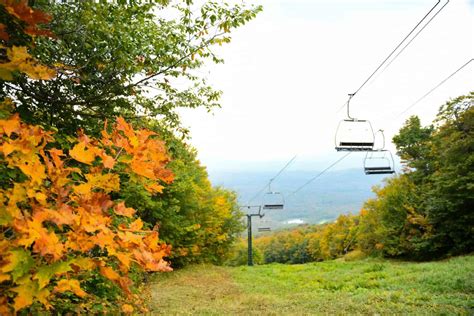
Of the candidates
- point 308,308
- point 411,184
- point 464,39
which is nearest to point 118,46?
point 308,308

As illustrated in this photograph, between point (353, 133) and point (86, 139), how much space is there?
9.97 meters

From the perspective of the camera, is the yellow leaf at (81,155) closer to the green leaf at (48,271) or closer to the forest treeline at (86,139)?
the forest treeline at (86,139)

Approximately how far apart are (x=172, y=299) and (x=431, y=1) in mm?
10015

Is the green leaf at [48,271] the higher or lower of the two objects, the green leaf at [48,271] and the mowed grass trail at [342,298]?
the higher

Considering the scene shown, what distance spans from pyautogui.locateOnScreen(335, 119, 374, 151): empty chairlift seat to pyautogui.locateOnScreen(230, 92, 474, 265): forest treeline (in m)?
13.0

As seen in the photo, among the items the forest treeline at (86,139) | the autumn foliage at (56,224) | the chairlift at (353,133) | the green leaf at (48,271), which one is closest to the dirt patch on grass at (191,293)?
the forest treeline at (86,139)

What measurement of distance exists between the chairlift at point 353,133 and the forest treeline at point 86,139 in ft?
18.2

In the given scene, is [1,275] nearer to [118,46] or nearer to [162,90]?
[118,46]

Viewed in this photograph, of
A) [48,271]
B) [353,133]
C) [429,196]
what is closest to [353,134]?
[353,133]

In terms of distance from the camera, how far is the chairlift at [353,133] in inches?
418

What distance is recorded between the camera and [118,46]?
4027 millimetres

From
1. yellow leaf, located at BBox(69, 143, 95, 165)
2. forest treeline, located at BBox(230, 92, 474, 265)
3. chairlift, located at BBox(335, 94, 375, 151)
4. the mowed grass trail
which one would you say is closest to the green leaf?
yellow leaf, located at BBox(69, 143, 95, 165)

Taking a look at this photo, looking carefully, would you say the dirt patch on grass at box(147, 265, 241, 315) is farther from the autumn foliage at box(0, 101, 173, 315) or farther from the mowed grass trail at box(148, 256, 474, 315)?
the autumn foliage at box(0, 101, 173, 315)

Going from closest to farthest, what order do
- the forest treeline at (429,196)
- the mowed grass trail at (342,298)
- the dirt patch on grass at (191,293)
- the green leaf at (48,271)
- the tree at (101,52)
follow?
the green leaf at (48,271) < the tree at (101,52) < the mowed grass trail at (342,298) < the dirt patch on grass at (191,293) < the forest treeline at (429,196)
